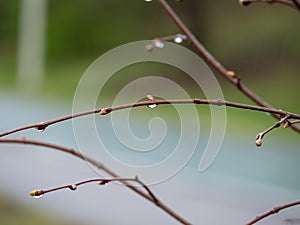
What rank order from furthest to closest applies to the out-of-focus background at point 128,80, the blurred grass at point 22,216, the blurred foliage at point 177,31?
the blurred foliage at point 177,31 → the out-of-focus background at point 128,80 → the blurred grass at point 22,216

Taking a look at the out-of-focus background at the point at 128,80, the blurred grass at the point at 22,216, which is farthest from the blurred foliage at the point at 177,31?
the blurred grass at the point at 22,216

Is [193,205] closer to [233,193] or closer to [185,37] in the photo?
[233,193]

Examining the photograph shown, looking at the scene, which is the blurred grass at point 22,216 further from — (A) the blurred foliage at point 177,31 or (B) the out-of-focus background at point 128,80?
(A) the blurred foliage at point 177,31

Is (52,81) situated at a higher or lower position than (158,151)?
higher

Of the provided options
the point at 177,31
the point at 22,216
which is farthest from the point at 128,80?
the point at 22,216

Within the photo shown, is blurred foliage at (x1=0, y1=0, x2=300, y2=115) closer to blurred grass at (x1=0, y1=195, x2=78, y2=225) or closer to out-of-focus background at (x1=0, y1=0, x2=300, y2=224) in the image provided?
out-of-focus background at (x1=0, y1=0, x2=300, y2=224)

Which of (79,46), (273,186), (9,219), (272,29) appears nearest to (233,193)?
(273,186)

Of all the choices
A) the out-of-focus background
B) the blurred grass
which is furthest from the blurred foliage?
the blurred grass

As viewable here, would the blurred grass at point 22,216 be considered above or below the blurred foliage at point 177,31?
below
